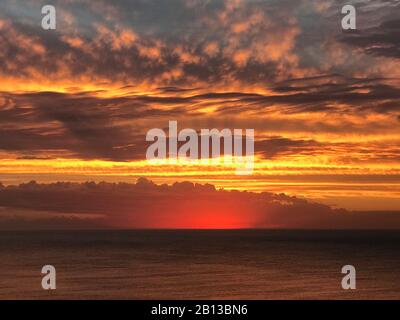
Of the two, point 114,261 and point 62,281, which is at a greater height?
point 114,261

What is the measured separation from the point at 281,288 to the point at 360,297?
1010 cm

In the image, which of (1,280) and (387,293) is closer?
(387,293)

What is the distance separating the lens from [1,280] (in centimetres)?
7881
